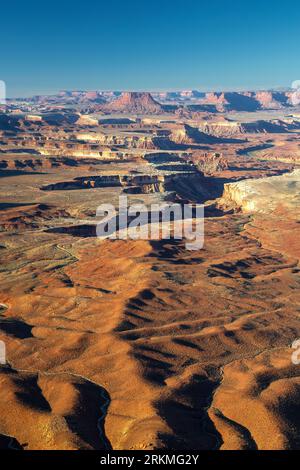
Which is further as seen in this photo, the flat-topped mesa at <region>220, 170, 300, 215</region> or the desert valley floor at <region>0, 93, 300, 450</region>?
the flat-topped mesa at <region>220, 170, 300, 215</region>

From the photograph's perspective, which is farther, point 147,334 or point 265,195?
point 265,195

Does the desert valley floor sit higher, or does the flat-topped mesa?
the flat-topped mesa

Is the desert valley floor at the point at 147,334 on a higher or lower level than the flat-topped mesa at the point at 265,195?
lower

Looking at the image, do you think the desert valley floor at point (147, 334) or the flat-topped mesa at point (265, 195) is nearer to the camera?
the desert valley floor at point (147, 334)

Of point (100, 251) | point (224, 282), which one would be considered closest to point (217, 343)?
point (224, 282)

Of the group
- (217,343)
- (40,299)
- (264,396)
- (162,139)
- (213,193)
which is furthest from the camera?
(162,139)

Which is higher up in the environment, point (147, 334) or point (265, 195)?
point (265, 195)

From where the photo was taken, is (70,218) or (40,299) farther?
(70,218)
